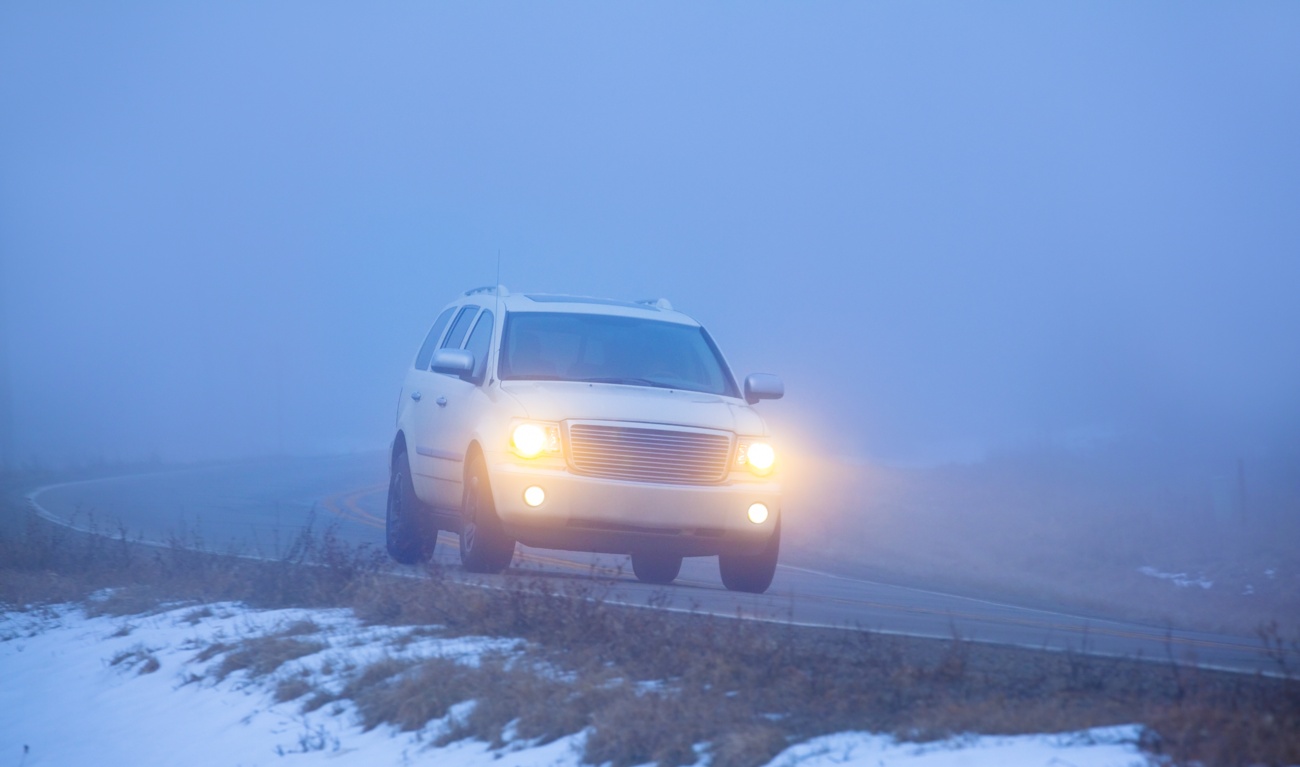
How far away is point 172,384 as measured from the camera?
100562 mm

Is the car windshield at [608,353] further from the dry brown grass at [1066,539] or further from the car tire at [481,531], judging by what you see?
the dry brown grass at [1066,539]

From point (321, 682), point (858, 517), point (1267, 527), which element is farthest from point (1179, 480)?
point (321, 682)

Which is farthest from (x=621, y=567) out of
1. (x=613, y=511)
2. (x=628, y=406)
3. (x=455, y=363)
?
(x=455, y=363)

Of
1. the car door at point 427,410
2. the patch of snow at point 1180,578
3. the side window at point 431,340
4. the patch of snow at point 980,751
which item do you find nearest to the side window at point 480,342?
the car door at point 427,410

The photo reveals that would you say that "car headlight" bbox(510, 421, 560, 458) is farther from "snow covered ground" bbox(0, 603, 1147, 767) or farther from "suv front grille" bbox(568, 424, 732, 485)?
"snow covered ground" bbox(0, 603, 1147, 767)

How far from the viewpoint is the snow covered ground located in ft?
17.3

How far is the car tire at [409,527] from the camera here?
11.8 metres

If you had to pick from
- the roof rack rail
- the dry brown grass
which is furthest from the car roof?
the dry brown grass

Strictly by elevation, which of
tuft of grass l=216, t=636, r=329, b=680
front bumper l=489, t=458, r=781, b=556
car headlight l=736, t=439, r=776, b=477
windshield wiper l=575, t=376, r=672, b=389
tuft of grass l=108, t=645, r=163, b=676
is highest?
windshield wiper l=575, t=376, r=672, b=389

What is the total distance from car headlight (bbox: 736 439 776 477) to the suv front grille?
327 mm

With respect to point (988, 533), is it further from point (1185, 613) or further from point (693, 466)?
point (693, 466)

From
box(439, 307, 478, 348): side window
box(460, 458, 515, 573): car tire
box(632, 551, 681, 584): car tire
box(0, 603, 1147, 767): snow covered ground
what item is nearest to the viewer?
box(0, 603, 1147, 767): snow covered ground

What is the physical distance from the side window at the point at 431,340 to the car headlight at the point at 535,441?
3426 mm

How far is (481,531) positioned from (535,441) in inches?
32.8
